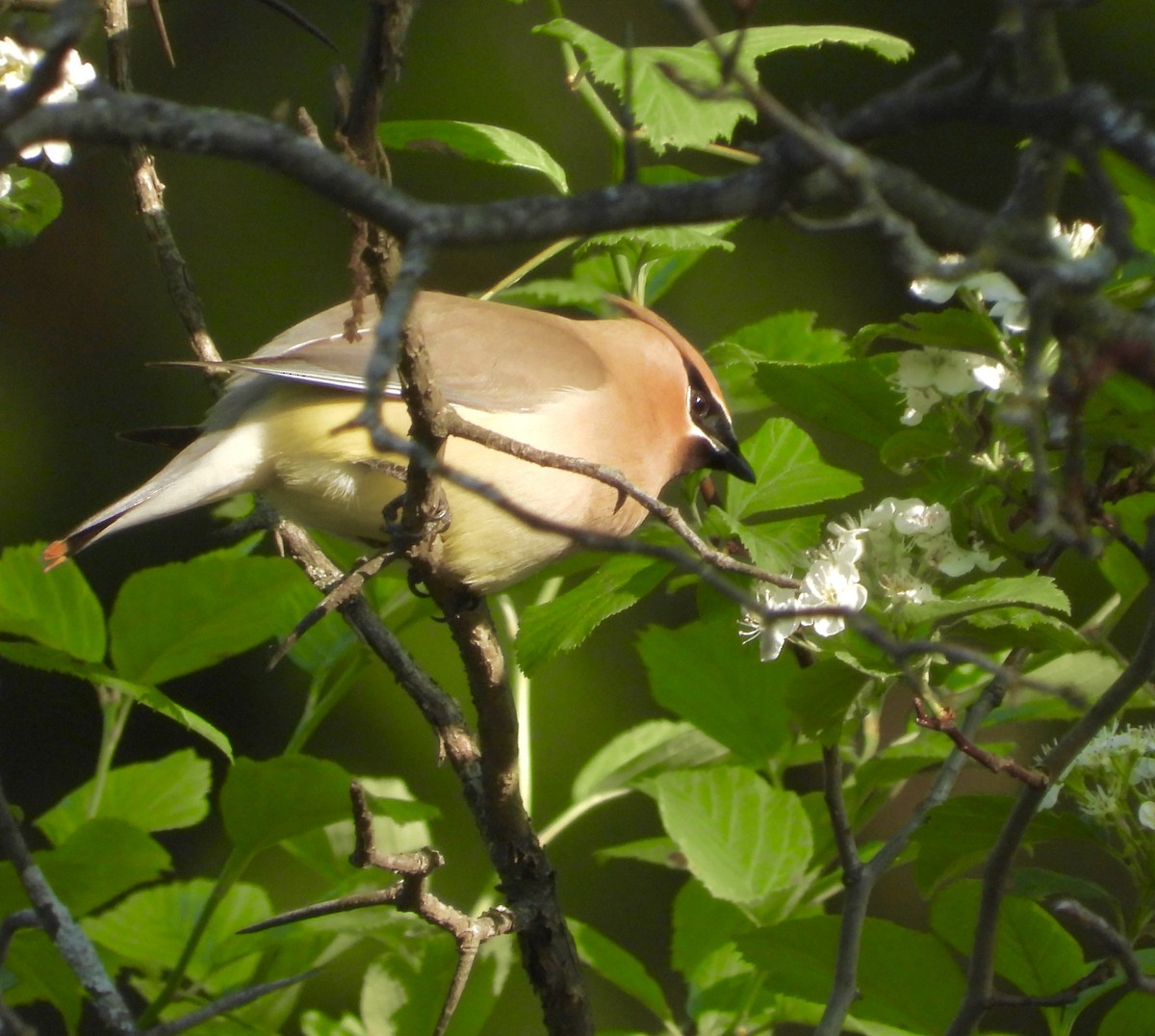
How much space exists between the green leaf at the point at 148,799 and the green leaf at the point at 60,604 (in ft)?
0.91

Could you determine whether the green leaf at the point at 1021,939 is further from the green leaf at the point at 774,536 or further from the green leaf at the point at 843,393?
the green leaf at the point at 843,393

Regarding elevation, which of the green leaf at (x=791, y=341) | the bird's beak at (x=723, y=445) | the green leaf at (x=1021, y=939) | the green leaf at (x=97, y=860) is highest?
the green leaf at (x=791, y=341)

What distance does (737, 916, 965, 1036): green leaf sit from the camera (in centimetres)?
183

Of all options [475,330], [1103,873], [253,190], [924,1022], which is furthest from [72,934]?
[253,190]

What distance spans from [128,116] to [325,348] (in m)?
1.55

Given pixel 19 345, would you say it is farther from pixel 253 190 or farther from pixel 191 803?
pixel 191 803

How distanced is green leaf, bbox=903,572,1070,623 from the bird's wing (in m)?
1.09

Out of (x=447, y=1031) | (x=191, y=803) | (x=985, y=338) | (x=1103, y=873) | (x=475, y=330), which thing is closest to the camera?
(x=985, y=338)

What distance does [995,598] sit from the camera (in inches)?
66.4

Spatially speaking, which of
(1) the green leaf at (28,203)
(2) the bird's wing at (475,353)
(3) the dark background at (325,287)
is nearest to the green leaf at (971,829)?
(2) the bird's wing at (475,353)

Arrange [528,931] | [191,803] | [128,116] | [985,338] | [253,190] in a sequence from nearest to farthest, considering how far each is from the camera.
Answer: [128,116], [985,338], [528,931], [191,803], [253,190]

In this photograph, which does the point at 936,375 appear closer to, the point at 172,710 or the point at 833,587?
the point at 833,587

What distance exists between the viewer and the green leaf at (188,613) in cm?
227

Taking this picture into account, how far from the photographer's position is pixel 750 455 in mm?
2152
